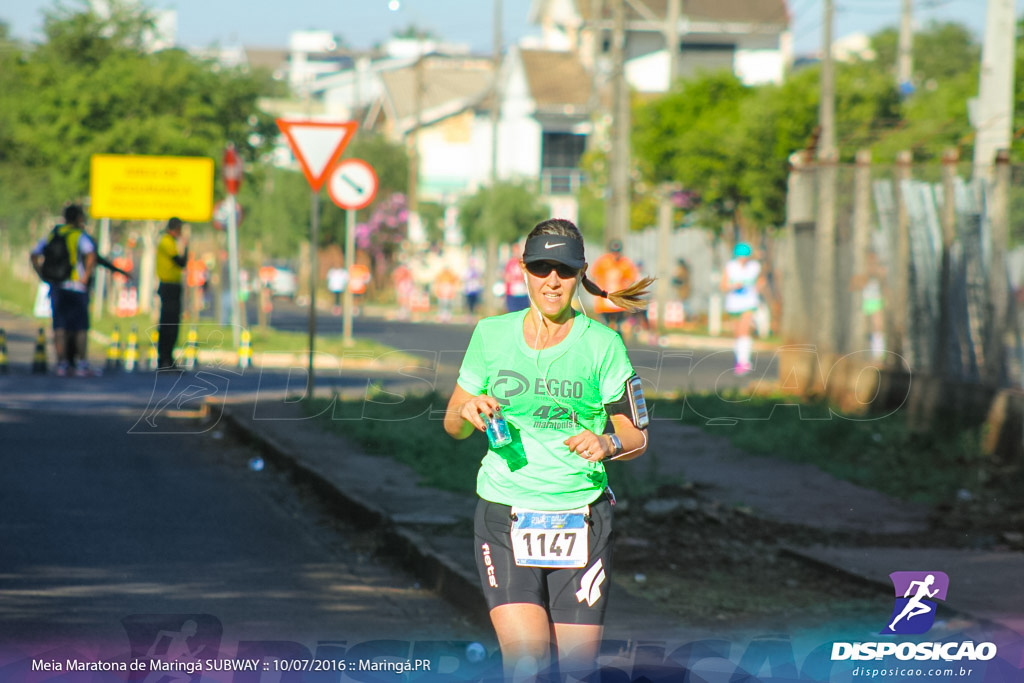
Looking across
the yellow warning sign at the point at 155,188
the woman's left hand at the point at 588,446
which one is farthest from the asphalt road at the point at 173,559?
the yellow warning sign at the point at 155,188

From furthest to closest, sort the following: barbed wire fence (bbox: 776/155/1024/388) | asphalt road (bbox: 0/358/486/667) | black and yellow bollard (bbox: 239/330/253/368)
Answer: black and yellow bollard (bbox: 239/330/253/368), barbed wire fence (bbox: 776/155/1024/388), asphalt road (bbox: 0/358/486/667)

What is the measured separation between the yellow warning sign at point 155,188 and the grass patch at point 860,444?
13.5m

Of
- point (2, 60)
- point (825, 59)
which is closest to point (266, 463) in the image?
point (825, 59)

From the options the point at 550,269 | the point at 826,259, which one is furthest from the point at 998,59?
the point at 550,269

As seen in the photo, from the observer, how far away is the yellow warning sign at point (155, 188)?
88.4 feet

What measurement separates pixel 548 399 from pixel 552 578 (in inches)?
21.4

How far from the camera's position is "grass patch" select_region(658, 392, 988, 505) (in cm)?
1188

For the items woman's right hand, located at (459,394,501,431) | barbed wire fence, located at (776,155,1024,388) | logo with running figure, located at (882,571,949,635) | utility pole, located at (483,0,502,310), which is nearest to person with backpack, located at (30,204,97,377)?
barbed wire fence, located at (776,155,1024,388)

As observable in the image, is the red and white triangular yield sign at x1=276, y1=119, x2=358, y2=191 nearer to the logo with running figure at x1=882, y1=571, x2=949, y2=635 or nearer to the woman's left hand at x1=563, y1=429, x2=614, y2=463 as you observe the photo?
the logo with running figure at x1=882, y1=571, x2=949, y2=635

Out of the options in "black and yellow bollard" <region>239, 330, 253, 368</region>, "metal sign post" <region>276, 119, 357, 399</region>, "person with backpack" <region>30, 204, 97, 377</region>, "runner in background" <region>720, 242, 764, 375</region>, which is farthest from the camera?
"black and yellow bollard" <region>239, 330, 253, 368</region>

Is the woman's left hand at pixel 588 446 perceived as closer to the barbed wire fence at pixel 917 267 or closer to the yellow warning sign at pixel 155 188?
the barbed wire fence at pixel 917 267

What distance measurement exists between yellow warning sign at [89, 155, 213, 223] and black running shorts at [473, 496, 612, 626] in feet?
75.9

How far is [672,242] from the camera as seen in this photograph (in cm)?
4825

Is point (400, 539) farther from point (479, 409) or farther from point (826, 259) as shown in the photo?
Answer: point (826, 259)
